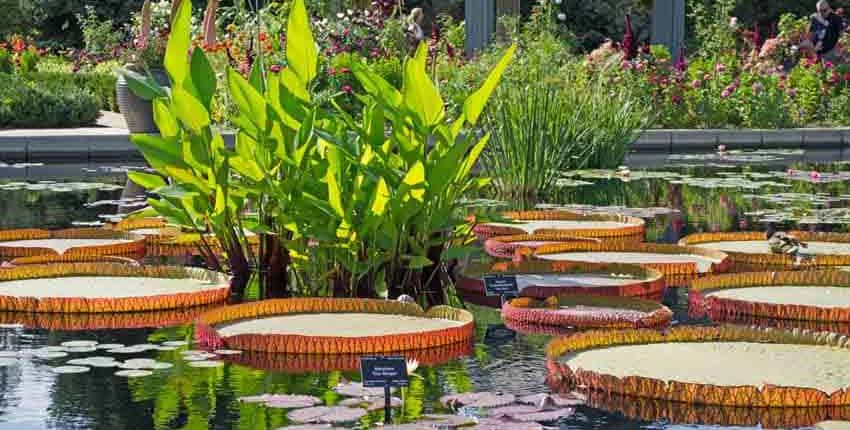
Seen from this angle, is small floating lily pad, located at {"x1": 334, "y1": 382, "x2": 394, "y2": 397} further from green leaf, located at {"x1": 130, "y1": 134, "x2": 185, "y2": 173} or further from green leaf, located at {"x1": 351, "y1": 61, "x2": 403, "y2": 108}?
green leaf, located at {"x1": 130, "y1": 134, "x2": 185, "y2": 173}

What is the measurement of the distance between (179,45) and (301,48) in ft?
1.54

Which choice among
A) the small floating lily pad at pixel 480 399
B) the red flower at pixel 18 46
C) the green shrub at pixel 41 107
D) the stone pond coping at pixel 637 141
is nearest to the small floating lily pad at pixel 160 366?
the small floating lily pad at pixel 480 399

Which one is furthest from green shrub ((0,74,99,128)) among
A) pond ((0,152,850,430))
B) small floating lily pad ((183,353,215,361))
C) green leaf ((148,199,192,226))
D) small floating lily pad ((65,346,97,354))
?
small floating lily pad ((183,353,215,361))

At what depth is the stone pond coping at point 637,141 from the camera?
15594 mm

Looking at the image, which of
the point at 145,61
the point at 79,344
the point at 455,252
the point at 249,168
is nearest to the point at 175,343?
the point at 79,344

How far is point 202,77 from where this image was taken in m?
7.06

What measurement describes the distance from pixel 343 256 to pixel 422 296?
1.39 ft

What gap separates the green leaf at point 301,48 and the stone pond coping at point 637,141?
8647mm

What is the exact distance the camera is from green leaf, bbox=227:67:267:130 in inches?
265

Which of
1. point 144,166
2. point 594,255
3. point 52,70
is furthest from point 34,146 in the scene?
point 594,255

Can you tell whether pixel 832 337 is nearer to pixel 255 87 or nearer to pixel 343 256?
pixel 343 256

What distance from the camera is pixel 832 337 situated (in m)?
5.73

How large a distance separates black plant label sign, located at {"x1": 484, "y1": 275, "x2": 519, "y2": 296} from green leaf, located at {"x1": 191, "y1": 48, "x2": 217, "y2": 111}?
4.31 ft

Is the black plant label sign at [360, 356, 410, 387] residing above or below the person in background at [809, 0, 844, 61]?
below
